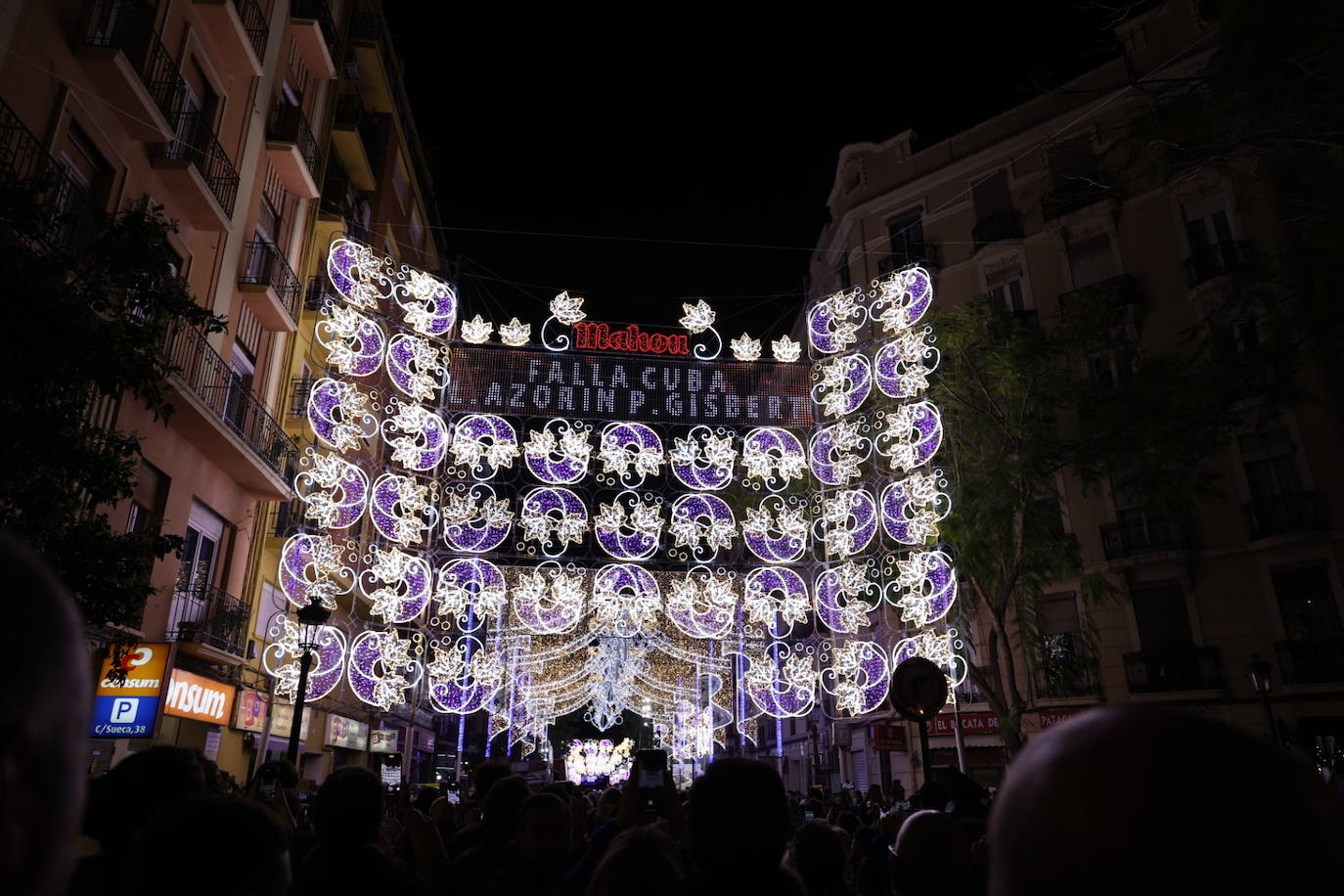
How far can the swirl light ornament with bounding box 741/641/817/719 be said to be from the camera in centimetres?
1723

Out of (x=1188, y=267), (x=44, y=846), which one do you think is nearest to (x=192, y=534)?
(x=44, y=846)

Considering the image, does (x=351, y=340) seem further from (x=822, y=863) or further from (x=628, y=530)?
(x=822, y=863)

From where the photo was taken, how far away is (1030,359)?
562 inches

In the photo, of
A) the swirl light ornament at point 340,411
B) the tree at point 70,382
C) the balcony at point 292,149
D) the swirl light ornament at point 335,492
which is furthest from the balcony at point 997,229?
the tree at point 70,382

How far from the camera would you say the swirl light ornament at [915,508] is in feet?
50.3

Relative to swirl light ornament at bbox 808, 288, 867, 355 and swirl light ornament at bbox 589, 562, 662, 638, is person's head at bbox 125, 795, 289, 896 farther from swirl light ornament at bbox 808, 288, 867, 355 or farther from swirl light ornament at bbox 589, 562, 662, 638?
swirl light ornament at bbox 808, 288, 867, 355

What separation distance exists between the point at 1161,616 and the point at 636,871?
73.7 feet

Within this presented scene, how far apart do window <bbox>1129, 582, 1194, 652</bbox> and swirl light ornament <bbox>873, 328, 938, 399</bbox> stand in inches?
400

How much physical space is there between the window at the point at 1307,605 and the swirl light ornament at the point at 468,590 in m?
17.8

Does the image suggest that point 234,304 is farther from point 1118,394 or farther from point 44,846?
point 44,846

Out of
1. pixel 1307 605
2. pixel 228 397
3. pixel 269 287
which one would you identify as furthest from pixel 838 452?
pixel 228 397

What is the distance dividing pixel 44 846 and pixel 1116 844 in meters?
1.00

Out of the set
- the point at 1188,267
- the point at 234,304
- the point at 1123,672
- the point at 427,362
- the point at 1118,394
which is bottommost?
the point at 1123,672

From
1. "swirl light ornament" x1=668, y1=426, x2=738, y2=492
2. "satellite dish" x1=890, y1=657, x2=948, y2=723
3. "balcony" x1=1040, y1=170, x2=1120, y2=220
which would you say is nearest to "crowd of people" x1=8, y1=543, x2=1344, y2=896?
"satellite dish" x1=890, y1=657, x2=948, y2=723
